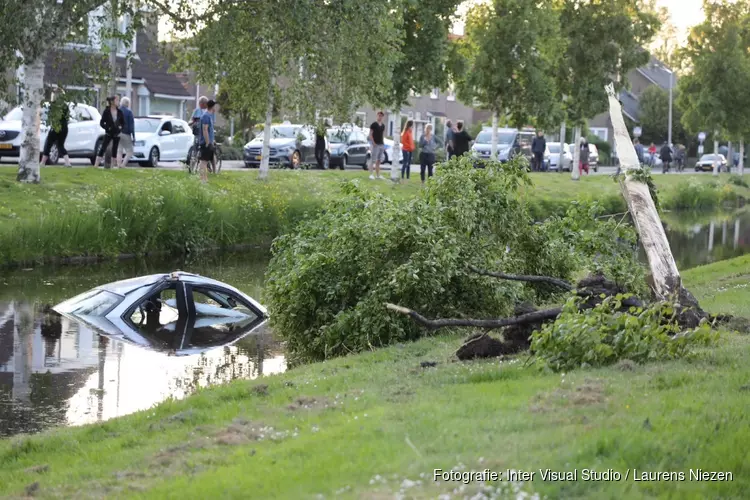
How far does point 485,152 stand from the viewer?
5053cm

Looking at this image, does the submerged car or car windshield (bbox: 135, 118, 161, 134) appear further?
car windshield (bbox: 135, 118, 161, 134)

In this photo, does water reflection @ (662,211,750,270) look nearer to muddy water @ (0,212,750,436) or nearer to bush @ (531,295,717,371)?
muddy water @ (0,212,750,436)

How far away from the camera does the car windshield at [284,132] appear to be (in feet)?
133

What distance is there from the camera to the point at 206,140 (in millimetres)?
28031

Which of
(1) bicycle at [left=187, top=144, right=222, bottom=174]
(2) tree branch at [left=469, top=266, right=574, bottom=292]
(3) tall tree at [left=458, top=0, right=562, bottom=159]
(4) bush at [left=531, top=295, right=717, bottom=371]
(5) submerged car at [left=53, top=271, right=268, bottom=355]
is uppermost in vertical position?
(3) tall tree at [left=458, top=0, right=562, bottom=159]

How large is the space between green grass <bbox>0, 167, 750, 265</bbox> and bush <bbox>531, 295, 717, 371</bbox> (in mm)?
9305

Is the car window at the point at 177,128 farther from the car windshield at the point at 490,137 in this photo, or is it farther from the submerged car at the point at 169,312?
the car windshield at the point at 490,137

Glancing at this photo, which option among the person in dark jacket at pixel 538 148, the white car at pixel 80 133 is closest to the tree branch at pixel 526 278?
the white car at pixel 80 133

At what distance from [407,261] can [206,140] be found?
51.6ft

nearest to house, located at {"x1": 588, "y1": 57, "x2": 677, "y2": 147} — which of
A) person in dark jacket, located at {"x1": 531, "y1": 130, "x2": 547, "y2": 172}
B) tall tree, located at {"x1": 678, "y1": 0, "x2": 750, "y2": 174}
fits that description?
tall tree, located at {"x1": 678, "y1": 0, "x2": 750, "y2": 174}

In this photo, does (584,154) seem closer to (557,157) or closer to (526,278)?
(557,157)

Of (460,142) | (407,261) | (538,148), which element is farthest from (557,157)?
(407,261)

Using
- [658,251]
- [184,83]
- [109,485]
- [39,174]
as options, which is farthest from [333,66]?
[184,83]

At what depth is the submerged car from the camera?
15039 mm
